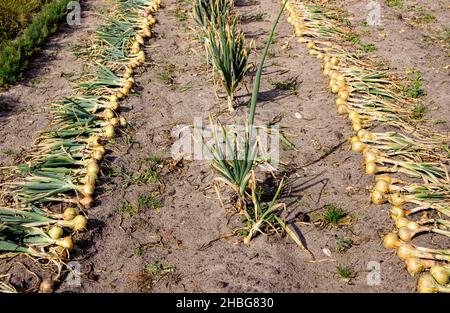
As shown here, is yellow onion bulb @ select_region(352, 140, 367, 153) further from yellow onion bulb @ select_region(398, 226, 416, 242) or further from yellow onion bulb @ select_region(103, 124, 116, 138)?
yellow onion bulb @ select_region(103, 124, 116, 138)

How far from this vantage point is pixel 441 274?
212 centimetres

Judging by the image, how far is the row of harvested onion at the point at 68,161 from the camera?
2.43 metres

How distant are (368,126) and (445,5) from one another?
120 inches

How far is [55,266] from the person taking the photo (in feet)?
7.66

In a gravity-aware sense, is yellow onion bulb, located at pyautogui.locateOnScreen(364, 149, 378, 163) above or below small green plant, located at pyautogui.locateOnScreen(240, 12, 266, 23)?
below

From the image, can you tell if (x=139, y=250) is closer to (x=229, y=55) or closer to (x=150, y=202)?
(x=150, y=202)

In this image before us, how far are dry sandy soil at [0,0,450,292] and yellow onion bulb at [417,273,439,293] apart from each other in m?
0.07

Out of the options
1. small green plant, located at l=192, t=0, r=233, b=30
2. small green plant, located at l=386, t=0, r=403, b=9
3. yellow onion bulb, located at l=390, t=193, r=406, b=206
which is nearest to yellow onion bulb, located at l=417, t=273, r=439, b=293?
yellow onion bulb, located at l=390, t=193, r=406, b=206

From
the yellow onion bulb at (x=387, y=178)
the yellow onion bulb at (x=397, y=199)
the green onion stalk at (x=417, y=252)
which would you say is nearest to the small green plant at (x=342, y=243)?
the green onion stalk at (x=417, y=252)

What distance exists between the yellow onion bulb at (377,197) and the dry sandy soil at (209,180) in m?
0.04

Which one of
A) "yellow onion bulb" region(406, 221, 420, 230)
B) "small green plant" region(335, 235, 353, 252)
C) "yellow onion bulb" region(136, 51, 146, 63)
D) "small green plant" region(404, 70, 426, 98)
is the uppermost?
"yellow onion bulb" region(136, 51, 146, 63)

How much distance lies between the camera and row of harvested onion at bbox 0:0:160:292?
→ 243 centimetres
